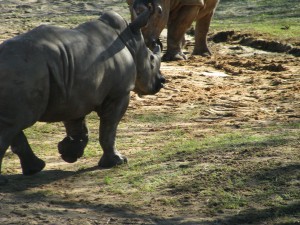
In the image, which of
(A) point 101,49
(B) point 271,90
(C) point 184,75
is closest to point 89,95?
(A) point 101,49

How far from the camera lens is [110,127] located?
8.91m

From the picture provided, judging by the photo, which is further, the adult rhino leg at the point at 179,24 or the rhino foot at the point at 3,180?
the adult rhino leg at the point at 179,24

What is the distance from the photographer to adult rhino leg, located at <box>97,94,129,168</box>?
8820mm

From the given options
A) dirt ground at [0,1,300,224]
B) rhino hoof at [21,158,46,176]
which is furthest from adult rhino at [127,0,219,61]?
rhino hoof at [21,158,46,176]

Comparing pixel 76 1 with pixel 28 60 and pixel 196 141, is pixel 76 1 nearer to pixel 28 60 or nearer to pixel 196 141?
pixel 196 141

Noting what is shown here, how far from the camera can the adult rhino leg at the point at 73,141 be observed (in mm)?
8903

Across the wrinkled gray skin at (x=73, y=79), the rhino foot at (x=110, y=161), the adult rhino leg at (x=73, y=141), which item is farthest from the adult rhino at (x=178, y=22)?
the rhino foot at (x=110, y=161)

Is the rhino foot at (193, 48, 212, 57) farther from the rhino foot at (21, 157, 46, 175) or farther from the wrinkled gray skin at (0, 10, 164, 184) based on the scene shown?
the rhino foot at (21, 157, 46, 175)

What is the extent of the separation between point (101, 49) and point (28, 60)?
3.41ft

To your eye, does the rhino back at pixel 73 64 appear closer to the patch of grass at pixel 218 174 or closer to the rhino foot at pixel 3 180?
the rhino foot at pixel 3 180

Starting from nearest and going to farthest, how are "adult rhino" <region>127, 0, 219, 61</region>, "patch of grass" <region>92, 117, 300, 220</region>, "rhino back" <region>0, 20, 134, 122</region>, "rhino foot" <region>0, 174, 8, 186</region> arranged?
"patch of grass" <region>92, 117, 300, 220</region> < "rhino back" <region>0, 20, 134, 122</region> < "rhino foot" <region>0, 174, 8, 186</region> < "adult rhino" <region>127, 0, 219, 61</region>

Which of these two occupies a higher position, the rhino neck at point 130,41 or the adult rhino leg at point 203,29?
the rhino neck at point 130,41

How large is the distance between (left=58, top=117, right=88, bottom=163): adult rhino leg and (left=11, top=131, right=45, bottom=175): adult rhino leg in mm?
467

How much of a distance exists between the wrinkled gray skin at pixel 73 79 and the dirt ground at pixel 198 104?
0.39m
